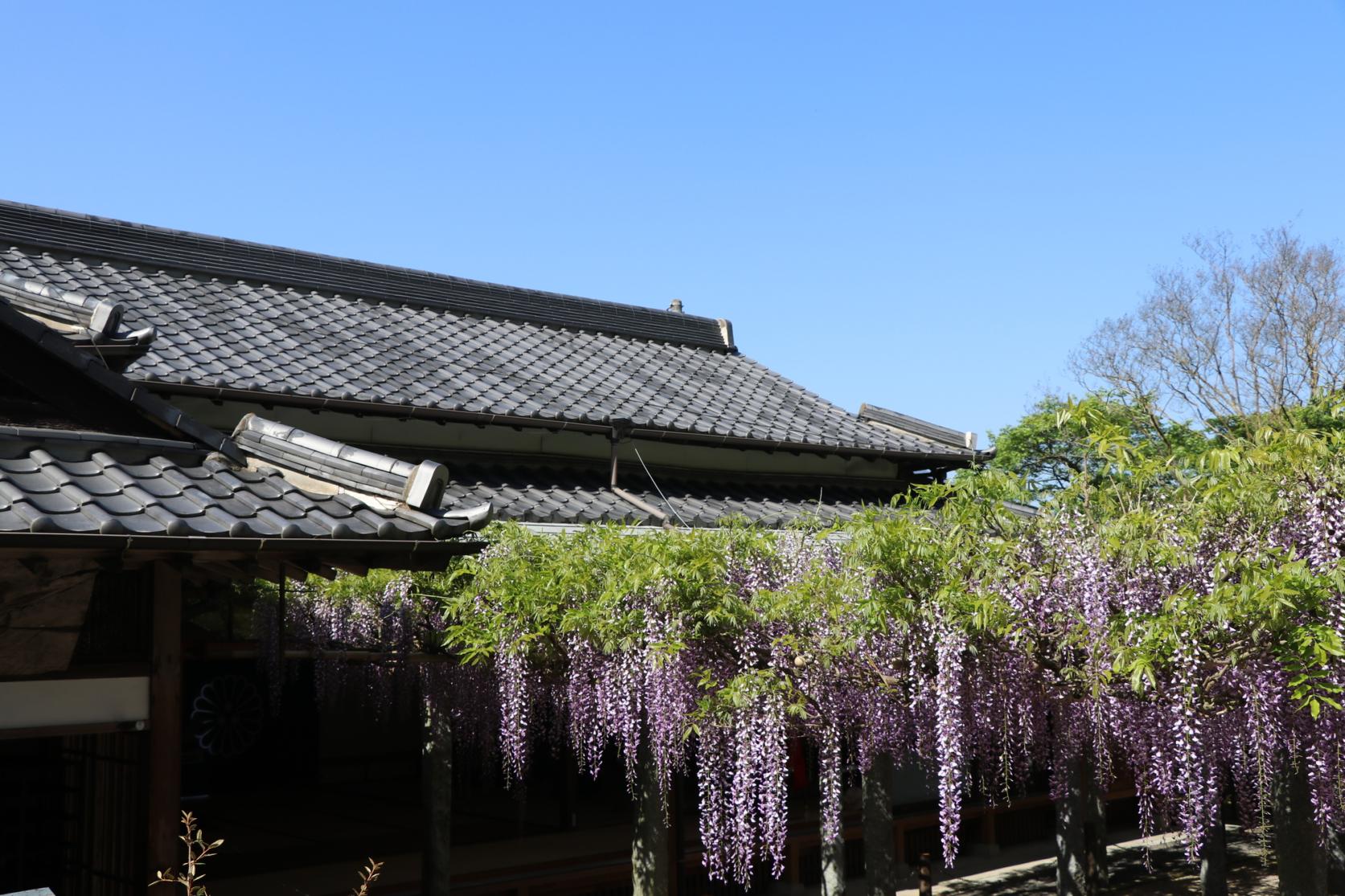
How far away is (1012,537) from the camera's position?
600 cm

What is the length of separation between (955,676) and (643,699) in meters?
2.15

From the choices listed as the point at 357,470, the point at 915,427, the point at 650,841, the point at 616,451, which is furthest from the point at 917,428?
the point at 357,470

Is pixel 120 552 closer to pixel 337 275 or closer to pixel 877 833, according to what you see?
pixel 877 833

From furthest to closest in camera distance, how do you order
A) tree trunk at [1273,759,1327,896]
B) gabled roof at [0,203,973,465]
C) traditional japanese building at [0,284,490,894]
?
1. gabled roof at [0,203,973,465]
2. tree trunk at [1273,759,1327,896]
3. traditional japanese building at [0,284,490,894]

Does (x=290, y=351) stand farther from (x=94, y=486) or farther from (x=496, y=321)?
(x=94, y=486)

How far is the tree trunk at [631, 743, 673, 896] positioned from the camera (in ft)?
26.8

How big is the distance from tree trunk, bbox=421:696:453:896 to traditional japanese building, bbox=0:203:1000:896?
987mm

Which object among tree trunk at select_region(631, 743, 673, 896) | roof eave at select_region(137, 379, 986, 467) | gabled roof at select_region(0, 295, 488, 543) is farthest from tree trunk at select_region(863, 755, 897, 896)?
gabled roof at select_region(0, 295, 488, 543)

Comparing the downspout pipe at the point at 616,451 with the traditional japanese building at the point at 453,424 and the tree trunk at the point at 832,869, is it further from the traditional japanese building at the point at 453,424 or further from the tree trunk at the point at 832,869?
the tree trunk at the point at 832,869

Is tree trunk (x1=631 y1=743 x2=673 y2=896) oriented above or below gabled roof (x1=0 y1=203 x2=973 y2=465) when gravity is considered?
below

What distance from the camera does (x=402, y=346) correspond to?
11508 millimetres

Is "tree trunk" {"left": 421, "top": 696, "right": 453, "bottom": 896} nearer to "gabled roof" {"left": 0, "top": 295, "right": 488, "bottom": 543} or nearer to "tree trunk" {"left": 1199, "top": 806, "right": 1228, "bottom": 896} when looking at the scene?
"gabled roof" {"left": 0, "top": 295, "right": 488, "bottom": 543}

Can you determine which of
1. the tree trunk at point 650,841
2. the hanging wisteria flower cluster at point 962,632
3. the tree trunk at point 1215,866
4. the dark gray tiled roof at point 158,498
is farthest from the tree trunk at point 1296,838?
the dark gray tiled roof at point 158,498

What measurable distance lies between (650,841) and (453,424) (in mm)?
4030
